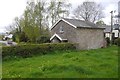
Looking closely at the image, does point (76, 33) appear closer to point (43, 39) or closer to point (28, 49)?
point (43, 39)

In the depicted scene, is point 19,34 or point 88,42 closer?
point 88,42

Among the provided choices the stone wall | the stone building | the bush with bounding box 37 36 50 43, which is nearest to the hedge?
the stone building

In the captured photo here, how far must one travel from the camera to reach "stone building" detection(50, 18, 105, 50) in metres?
43.4

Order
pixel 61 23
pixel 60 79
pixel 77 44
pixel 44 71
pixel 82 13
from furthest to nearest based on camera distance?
pixel 82 13, pixel 61 23, pixel 77 44, pixel 44 71, pixel 60 79

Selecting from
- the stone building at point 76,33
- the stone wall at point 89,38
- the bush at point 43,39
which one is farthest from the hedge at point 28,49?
the bush at point 43,39

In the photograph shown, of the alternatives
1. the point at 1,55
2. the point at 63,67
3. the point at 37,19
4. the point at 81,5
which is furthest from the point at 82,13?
the point at 63,67

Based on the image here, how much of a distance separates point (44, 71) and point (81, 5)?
56.5m

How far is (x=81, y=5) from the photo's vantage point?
236 feet

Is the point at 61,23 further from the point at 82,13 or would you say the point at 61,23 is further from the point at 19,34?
the point at 82,13

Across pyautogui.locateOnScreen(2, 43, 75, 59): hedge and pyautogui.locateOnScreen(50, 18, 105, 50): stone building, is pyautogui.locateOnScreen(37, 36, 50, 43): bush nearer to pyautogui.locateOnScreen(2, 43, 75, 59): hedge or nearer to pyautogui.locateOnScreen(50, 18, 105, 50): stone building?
pyautogui.locateOnScreen(50, 18, 105, 50): stone building

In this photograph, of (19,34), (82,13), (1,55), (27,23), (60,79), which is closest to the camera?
(60,79)

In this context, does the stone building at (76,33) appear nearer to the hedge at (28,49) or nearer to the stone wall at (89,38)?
the stone wall at (89,38)

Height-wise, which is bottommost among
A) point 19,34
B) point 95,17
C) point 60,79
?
point 60,79

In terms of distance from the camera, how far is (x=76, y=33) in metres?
43.1
